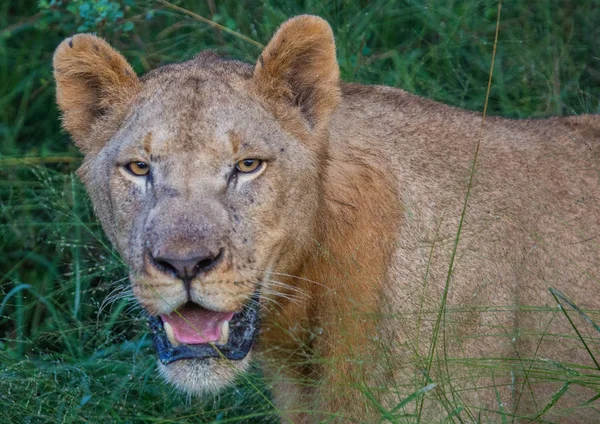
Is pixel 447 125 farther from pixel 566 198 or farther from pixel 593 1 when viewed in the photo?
pixel 593 1

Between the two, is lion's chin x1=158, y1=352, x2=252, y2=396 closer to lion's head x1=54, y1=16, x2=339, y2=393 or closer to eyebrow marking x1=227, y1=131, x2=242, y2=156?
lion's head x1=54, y1=16, x2=339, y2=393

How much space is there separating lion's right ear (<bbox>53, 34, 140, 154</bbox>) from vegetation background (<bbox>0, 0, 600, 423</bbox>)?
4.06ft

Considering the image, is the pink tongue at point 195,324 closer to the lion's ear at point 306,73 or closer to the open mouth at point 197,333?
the open mouth at point 197,333

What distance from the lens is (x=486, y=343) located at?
3.04 meters

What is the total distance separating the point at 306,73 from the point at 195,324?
866 mm

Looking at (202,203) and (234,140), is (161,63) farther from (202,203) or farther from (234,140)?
(202,203)

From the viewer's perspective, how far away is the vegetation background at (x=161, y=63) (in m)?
4.66

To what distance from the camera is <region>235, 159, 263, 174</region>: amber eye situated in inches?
113

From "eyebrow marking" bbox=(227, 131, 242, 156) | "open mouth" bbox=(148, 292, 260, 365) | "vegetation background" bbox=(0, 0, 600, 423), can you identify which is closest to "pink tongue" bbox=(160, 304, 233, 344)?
"open mouth" bbox=(148, 292, 260, 365)

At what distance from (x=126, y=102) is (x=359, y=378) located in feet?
3.62

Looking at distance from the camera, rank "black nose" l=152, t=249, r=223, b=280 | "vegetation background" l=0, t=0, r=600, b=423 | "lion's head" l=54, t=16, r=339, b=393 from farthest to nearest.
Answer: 1. "vegetation background" l=0, t=0, r=600, b=423
2. "lion's head" l=54, t=16, r=339, b=393
3. "black nose" l=152, t=249, r=223, b=280

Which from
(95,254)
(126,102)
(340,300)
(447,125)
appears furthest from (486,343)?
(95,254)

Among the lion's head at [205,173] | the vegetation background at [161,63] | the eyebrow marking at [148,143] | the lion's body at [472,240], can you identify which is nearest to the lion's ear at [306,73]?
the lion's head at [205,173]

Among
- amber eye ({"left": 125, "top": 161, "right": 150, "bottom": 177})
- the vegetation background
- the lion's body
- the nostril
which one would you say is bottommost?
the vegetation background
